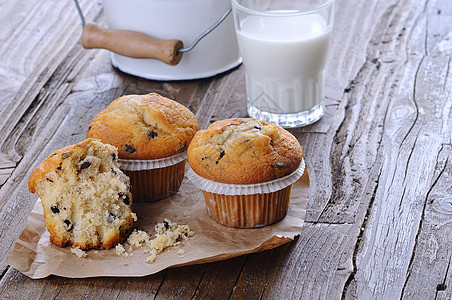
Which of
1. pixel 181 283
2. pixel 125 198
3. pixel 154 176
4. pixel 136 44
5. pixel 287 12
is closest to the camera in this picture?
pixel 181 283

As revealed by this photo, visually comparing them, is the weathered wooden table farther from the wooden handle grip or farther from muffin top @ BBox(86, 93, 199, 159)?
muffin top @ BBox(86, 93, 199, 159)

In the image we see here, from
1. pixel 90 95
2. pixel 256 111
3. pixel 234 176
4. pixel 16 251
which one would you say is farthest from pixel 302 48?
pixel 16 251

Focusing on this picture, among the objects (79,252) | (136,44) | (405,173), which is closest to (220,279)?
(79,252)

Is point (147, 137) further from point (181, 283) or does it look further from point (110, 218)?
point (181, 283)

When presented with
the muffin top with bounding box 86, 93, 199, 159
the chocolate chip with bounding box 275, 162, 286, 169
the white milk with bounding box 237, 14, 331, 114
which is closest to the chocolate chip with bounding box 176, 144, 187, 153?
the muffin top with bounding box 86, 93, 199, 159

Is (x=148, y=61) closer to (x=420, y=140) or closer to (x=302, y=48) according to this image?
(x=302, y=48)

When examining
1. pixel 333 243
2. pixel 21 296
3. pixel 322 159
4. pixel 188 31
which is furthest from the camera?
pixel 188 31
